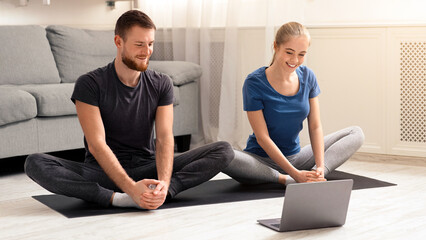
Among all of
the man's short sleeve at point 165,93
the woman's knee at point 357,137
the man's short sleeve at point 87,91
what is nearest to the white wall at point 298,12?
the woman's knee at point 357,137

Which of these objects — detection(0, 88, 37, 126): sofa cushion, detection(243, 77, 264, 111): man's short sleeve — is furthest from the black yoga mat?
detection(0, 88, 37, 126): sofa cushion

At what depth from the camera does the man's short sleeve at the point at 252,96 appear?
2.71 metres

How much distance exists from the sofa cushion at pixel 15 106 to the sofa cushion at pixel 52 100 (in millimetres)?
45

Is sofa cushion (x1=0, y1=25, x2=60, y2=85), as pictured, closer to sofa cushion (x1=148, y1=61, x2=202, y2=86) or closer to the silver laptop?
sofa cushion (x1=148, y1=61, x2=202, y2=86)

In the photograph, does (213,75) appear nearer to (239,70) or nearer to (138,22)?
(239,70)

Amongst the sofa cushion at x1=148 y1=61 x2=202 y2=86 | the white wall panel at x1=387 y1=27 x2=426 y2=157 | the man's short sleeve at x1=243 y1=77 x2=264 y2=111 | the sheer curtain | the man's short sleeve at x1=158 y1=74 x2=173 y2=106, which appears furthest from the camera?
the sheer curtain

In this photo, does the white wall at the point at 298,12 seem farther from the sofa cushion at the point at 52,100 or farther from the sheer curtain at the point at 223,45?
the sofa cushion at the point at 52,100

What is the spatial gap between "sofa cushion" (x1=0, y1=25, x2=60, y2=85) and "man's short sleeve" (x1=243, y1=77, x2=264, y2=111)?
155cm

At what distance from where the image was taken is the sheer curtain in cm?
394

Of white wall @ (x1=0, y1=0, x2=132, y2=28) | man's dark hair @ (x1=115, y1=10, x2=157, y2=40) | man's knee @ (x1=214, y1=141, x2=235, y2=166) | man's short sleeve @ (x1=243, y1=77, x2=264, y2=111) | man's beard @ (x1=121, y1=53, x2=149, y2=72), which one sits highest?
man's dark hair @ (x1=115, y1=10, x2=157, y2=40)

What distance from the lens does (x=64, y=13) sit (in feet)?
14.4

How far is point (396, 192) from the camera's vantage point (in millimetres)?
2752

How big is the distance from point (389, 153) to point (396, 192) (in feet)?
3.18

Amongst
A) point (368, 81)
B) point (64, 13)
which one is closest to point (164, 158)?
point (368, 81)
